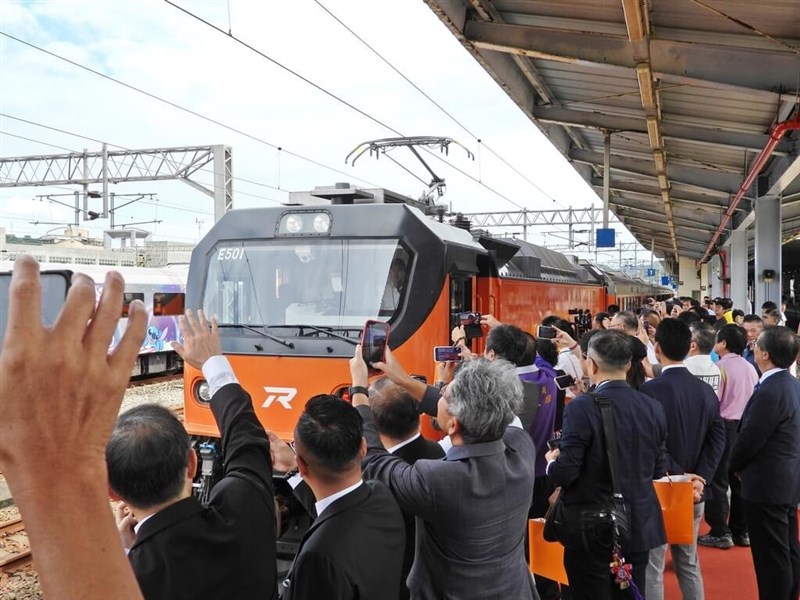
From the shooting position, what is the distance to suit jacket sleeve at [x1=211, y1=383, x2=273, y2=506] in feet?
7.20

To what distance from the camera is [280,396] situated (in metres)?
5.20

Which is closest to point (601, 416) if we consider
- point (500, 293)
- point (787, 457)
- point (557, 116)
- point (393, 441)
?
point (393, 441)

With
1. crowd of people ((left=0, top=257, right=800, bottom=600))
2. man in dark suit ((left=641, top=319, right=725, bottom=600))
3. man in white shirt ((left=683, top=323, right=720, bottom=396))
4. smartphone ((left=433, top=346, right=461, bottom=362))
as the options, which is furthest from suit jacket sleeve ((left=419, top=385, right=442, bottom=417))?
man in white shirt ((left=683, top=323, right=720, bottom=396))

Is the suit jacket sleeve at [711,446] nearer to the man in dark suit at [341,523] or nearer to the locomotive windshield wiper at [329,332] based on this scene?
the locomotive windshield wiper at [329,332]

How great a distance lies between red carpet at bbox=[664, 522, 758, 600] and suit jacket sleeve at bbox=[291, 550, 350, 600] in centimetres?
337

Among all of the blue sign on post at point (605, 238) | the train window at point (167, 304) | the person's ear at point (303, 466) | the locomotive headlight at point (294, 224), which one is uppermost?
the blue sign on post at point (605, 238)

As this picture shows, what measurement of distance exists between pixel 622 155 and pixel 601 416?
11212 mm

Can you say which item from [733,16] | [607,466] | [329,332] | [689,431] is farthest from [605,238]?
[607,466]

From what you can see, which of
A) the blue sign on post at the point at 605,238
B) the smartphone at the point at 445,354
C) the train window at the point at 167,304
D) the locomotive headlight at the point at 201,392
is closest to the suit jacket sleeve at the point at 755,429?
the smartphone at the point at 445,354

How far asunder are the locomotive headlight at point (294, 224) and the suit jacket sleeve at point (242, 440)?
3.28 metres

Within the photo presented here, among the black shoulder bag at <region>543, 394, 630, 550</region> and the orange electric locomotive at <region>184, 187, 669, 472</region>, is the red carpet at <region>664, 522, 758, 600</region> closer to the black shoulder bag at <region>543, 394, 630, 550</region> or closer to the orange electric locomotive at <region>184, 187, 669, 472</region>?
the black shoulder bag at <region>543, 394, 630, 550</region>

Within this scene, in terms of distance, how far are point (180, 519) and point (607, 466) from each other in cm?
202

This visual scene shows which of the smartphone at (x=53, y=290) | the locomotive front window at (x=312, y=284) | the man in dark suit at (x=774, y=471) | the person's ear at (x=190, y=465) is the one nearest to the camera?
the smartphone at (x=53, y=290)

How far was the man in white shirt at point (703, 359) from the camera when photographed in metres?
4.92
